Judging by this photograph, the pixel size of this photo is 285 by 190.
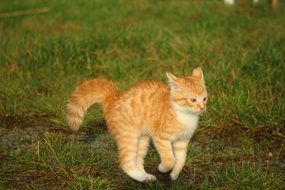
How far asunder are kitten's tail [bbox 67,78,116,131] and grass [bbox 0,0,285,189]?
0.94 ft

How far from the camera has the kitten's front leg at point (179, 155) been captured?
14.9 feet

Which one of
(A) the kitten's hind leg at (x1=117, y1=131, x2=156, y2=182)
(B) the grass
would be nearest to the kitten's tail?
(B) the grass

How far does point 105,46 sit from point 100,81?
2.94 m

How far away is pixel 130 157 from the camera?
448 cm

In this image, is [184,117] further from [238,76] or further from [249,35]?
[249,35]

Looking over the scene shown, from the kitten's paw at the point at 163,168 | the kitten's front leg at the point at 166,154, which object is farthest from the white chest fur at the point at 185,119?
the kitten's paw at the point at 163,168

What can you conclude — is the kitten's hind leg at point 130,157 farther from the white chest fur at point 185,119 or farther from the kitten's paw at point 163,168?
the white chest fur at point 185,119

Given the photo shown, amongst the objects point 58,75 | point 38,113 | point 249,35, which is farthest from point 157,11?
point 38,113

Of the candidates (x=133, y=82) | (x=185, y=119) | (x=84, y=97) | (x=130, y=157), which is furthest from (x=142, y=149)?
(x=133, y=82)

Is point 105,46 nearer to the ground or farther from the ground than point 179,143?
nearer to the ground

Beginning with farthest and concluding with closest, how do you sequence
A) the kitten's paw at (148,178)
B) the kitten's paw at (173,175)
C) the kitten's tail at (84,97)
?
the kitten's tail at (84,97) → the kitten's paw at (173,175) → the kitten's paw at (148,178)

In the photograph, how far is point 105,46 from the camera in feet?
25.1

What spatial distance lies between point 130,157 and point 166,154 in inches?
11.3

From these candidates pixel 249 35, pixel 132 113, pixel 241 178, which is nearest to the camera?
pixel 241 178
